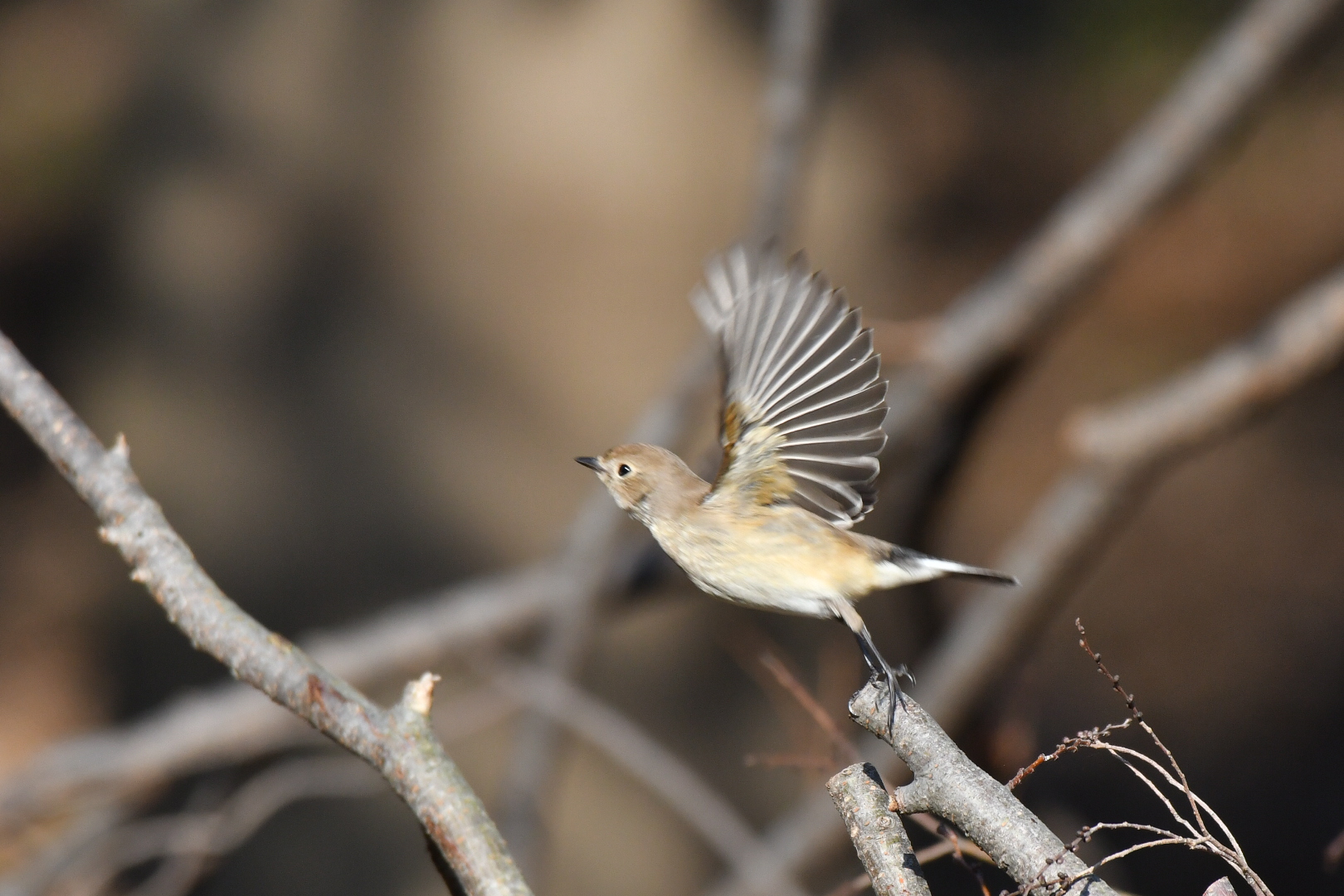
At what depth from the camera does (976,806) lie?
94cm

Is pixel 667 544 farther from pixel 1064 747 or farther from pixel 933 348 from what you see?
pixel 933 348

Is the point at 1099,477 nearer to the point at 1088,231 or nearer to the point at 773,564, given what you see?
the point at 1088,231

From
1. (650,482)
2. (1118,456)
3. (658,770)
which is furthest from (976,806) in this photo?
(1118,456)

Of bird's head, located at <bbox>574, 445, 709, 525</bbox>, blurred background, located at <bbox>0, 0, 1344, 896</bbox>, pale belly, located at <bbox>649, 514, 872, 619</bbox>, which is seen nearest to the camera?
pale belly, located at <bbox>649, 514, 872, 619</bbox>

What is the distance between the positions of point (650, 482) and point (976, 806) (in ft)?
2.91

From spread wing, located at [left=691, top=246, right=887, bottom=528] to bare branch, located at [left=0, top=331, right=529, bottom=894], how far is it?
61 cm

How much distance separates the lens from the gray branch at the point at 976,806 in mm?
918

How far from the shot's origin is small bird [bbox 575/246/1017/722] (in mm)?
1557

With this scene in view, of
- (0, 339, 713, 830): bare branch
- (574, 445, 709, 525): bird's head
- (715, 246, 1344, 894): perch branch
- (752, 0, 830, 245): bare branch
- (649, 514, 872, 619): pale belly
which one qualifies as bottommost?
(649, 514, 872, 619): pale belly

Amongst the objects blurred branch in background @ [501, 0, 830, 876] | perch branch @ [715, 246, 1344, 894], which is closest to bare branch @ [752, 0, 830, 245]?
blurred branch in background @ [501, 0, 830, 876]

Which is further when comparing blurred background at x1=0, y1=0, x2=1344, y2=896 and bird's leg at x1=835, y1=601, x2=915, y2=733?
blurred background at x1=0, y1=0, x2=1344, y2=896

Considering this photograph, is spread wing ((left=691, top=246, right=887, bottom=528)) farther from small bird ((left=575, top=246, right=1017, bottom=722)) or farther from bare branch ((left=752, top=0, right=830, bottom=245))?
bare branch ((left=752, top=0, right=830, bottom=245))

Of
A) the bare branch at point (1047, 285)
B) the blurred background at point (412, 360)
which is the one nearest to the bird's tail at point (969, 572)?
the bare branch at point (1047, 285)

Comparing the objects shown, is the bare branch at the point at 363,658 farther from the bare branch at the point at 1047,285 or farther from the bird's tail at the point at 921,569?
the bird's tail at the point at 921,569
